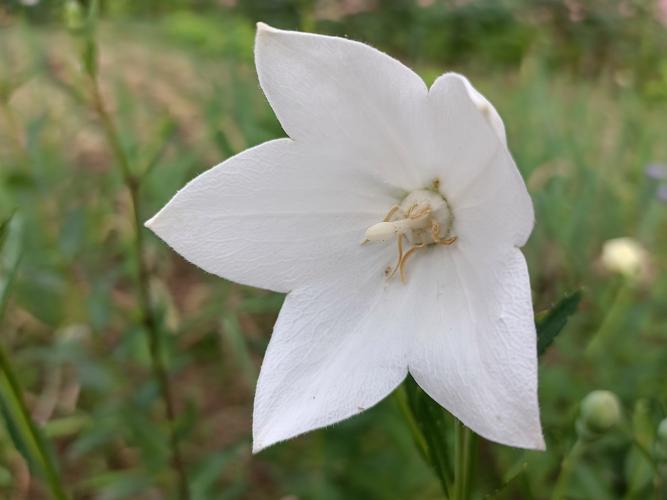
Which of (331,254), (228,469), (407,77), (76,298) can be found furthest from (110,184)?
(407,77)

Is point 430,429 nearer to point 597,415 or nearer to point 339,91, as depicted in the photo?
point 597,415

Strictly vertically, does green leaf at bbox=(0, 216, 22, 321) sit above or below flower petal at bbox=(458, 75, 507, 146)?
below

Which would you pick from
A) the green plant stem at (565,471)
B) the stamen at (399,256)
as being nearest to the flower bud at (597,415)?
the green plant stem at (565,471)

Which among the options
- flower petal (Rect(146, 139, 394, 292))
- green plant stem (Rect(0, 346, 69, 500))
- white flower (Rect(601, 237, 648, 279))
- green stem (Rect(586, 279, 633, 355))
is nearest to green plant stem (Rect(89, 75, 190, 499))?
green plant stem (Rect(0, 346, 69, 500))

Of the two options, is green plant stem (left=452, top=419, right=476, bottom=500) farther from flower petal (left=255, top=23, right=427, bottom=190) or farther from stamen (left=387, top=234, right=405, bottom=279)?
flower petal (left=255, top=23, right=427, bottom=190)

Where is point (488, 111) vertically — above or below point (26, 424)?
above

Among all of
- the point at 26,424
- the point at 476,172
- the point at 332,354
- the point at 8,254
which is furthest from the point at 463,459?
the point at 8,254
